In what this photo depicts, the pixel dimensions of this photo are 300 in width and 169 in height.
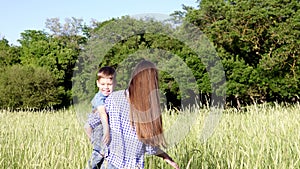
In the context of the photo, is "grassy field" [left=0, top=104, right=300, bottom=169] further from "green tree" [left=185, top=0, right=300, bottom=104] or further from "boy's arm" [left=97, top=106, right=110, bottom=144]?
"green tree" [left=185, top=0, right=300, bottom=104]

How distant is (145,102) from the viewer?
186cm

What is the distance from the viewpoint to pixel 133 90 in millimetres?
1871

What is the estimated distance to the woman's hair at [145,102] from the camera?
1856mm

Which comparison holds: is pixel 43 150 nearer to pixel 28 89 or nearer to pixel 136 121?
pixel 136 121

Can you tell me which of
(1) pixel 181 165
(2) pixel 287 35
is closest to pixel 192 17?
(2) pixel 287 35

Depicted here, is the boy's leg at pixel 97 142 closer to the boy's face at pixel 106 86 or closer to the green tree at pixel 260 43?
the boy's face at pixel 106 86

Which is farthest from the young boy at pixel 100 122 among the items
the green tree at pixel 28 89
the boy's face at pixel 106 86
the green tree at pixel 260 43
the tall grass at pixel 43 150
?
the green tree at pixel 28 89

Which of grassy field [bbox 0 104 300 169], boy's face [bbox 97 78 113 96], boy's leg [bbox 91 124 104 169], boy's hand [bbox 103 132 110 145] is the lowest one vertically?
grassy field [bbox 0 104 300 169]

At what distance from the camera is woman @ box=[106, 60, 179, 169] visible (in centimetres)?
186

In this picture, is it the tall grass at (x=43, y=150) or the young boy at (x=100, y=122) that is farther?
the tall grass at (x=43, y=150)

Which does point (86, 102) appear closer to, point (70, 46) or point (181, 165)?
point (181, 165)

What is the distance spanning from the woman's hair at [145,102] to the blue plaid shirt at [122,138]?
0.05 m

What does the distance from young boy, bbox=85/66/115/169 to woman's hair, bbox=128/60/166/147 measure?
7.4 inches

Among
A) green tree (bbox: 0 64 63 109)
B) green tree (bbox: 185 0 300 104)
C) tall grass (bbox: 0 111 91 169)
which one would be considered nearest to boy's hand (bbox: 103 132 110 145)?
tall grass (bbox: 0 111 91 169)
